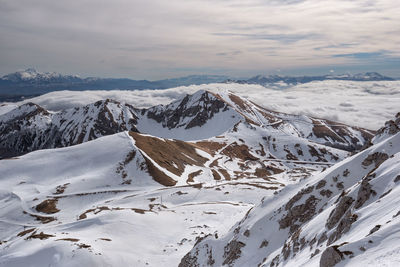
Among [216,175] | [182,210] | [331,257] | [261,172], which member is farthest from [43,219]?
[261,172]

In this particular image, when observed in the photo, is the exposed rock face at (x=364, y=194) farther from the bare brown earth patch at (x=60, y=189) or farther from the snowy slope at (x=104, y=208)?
the bare brown earth patch at (x=60, y=189)

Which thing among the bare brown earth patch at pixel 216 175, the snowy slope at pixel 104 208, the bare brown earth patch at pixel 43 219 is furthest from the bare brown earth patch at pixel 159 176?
the bare brown earth patch at pixel 43 219

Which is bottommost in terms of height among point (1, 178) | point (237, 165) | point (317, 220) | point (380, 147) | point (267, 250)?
point (237, 165)

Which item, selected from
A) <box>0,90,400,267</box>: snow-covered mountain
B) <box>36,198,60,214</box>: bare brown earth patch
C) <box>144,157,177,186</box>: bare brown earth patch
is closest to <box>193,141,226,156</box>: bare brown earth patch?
<box>0,90,400,267</box>: snow-covered mountain

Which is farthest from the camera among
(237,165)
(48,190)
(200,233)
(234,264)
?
(237,165)

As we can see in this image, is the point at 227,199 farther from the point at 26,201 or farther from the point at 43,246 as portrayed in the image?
the point at 26,201

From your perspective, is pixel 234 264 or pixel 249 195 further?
pixel 249 195

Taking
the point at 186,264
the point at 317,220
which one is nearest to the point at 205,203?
the point at 186,264

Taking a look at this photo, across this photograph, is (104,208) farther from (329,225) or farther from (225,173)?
(225,173)
